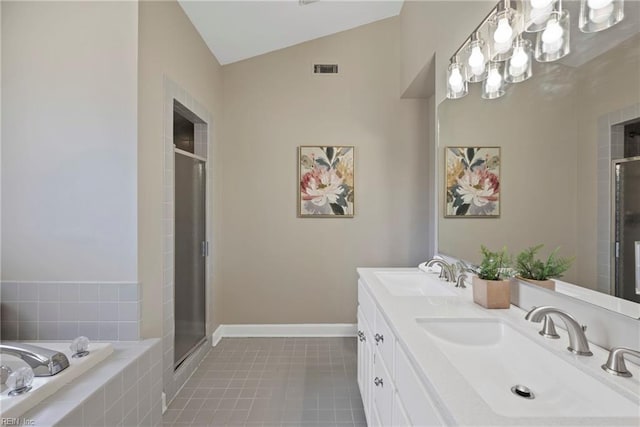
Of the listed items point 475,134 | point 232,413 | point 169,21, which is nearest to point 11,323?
point 232,413

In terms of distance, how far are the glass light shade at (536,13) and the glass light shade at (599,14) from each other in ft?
0.58

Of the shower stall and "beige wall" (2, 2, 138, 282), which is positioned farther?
the shower stall

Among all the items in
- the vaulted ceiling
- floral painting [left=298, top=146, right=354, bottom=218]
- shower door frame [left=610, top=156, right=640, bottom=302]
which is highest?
the vaulted ceiling

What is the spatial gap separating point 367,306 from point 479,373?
0.91m

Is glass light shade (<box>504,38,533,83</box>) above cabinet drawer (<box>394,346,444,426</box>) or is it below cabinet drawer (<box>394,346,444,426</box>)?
above

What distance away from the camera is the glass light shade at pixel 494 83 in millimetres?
1577

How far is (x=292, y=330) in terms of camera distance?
3348 millimetres

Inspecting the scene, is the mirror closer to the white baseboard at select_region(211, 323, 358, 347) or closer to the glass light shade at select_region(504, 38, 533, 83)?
the glass light shade at select_region(504, 38, 533, 83)

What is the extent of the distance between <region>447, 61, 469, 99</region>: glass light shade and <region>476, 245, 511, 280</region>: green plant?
41.3 inches

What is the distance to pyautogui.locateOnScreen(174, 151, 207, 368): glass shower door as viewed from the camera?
244cm

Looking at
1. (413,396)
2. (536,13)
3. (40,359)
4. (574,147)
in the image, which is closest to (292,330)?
(40,359)

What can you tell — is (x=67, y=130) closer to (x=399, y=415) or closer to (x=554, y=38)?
(x=399, y=415)

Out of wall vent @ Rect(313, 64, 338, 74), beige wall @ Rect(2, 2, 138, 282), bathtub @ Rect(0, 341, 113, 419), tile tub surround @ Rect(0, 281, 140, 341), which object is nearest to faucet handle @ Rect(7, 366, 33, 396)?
bathtub @ Rect(0, 341, 113, 419)

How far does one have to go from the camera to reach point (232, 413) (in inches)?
82.0
